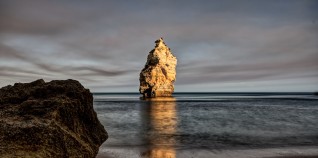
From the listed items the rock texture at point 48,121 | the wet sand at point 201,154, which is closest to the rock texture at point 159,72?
the wet sand at point 201,154

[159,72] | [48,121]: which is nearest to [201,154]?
[48,121]

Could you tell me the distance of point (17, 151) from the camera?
4832 millimetres

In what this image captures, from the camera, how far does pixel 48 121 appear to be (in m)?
5.42

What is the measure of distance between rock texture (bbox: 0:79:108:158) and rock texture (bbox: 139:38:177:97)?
8054 cm

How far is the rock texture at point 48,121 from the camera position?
16.5 ft

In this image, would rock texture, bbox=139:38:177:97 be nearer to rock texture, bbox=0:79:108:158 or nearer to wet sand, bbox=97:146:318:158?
wet sand, bbox=97:146:318:158

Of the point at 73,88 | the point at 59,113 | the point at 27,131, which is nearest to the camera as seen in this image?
the point at 27,131

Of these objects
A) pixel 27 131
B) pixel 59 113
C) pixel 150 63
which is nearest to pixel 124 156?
pixel 59 113

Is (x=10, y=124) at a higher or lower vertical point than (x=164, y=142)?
higher

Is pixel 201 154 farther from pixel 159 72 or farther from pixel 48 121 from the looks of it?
pixel 159 72

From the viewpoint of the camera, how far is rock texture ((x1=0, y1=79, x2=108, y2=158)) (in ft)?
16.5

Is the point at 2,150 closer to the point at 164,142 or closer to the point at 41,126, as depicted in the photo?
the point at 41,126

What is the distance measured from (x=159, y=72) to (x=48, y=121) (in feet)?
273

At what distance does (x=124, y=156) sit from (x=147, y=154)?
41.2 inches
